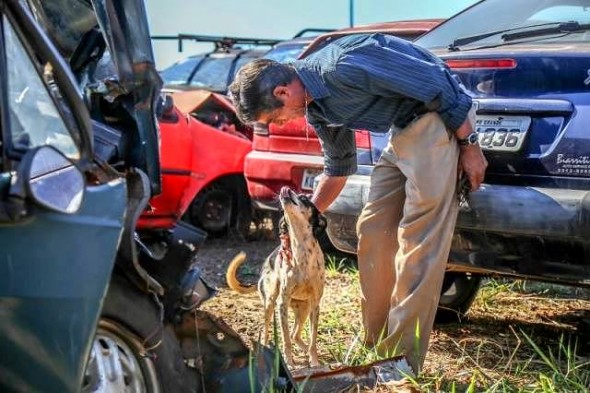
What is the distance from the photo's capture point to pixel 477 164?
3.96m

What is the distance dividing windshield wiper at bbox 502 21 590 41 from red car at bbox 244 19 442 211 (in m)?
1.77

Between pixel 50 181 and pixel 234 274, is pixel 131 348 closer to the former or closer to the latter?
pixel 50 181

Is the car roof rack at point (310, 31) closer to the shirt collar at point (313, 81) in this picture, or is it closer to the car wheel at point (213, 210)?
the car wheel at point (213, 210)

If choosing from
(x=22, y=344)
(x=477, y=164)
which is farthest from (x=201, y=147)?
(x=22, y=344)

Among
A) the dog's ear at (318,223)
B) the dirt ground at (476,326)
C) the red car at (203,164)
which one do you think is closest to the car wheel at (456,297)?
the dirt ground at (476,326)

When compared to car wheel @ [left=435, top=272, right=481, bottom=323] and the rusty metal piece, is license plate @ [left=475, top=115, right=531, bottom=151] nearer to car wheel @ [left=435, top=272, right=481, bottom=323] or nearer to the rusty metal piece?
the rusty metal piece

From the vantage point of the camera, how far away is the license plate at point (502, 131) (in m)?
4.04

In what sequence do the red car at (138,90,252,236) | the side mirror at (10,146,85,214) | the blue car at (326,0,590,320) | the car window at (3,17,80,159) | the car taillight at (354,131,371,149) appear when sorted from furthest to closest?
the red car at (138,90,252,236) → the car taillight at (354,131,371,149) → the blue car at (326,0,590,320) → the car window at (3,17,80,159) → the side mirror at (10,146,85,214)

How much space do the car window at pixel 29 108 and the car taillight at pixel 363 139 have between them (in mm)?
2432

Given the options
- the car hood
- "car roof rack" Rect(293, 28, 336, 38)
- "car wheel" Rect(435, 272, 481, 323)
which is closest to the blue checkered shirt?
the car hood

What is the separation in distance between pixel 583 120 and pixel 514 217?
1.59ft

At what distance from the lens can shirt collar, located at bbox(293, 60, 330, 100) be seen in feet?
12.4

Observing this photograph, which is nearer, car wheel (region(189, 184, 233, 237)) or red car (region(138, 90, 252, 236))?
red car (region(138, 90, 252, 236))

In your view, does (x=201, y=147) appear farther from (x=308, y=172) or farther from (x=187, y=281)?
(x=187, y=281)
